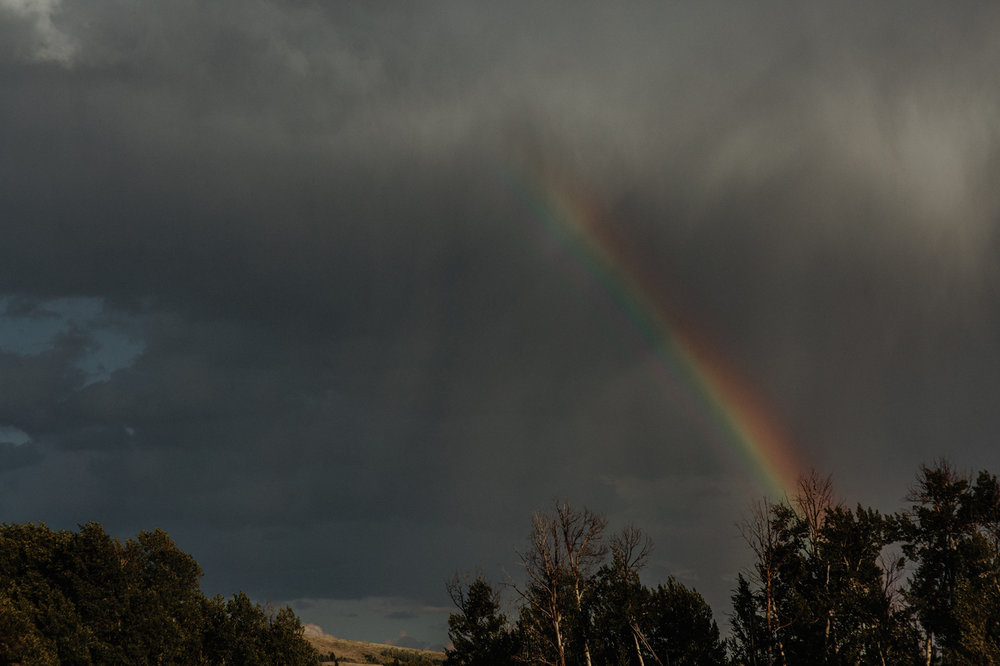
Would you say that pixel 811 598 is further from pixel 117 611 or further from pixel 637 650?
pixel 117 611

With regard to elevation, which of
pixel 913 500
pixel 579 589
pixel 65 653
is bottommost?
pixel 65 653

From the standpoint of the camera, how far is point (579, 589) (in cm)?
7894

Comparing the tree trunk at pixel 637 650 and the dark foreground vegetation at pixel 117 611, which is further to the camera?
the tree trunk at pixel 637 650

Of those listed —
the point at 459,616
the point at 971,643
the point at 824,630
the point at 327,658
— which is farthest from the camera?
the point at 327,658

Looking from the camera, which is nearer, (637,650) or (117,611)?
(117,611)

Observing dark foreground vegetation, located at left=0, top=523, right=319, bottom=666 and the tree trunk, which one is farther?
the tree trunk

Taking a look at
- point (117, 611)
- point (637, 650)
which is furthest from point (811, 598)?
point (117, 611)

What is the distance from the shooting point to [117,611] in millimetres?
74875

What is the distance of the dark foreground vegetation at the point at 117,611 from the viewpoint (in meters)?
66.7

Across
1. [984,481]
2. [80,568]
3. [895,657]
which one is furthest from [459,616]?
[984,481]

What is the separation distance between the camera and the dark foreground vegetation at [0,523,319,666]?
66.7 metres

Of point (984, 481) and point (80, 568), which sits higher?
point (984, 481)

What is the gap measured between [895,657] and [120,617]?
69060 mm

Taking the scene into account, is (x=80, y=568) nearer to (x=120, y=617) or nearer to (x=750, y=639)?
(x=120, y=617)
